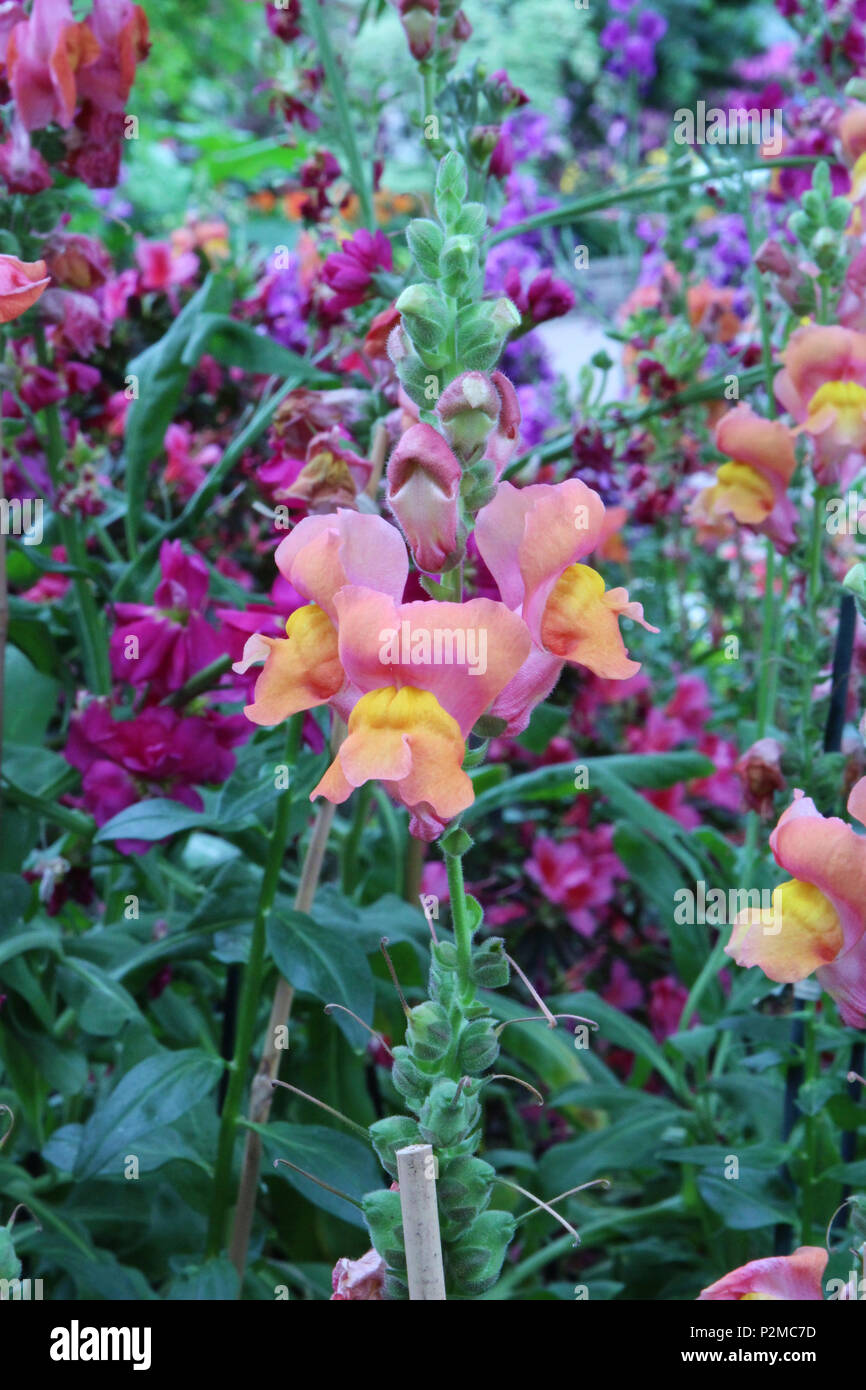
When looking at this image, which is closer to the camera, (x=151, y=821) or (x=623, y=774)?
(x=151, y=821)

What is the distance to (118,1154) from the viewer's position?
2.51ft

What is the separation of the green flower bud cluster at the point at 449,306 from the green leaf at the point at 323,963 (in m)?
0.39

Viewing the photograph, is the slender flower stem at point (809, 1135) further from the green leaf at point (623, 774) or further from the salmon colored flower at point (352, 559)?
the salmon colored flower at point (352, 559)

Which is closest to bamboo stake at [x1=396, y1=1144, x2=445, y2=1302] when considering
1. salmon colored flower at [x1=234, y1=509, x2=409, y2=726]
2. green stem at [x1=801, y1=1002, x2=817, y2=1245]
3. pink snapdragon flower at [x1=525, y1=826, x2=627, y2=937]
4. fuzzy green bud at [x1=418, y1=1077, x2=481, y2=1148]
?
fuzzy green bud at [x1=418, y1=1077, x2=481, y2=1148]

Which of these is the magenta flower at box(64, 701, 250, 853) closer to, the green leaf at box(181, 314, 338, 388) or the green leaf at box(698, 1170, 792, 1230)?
the green leaf at box(181, 314, 338, 388)

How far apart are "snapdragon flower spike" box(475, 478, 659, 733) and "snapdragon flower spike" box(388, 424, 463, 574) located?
0.02 meters

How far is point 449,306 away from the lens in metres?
0.47

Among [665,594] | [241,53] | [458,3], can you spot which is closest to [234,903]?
[458,3]

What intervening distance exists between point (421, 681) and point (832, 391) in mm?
529

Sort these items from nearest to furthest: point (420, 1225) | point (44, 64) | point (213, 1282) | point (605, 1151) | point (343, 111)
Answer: point (420, 1225), point (213, 1282), point (44, 64), point (605, 1151), point (343, 111)

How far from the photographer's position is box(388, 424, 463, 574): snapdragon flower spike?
1.48ft

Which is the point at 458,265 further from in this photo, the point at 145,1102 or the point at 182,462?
the point at 182,462

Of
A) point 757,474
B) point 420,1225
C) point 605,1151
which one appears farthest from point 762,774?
point 420,1225
